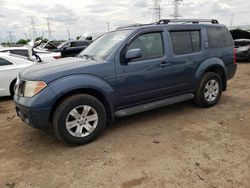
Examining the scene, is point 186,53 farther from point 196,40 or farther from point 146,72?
point 146,72

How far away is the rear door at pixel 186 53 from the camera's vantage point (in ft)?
15.8

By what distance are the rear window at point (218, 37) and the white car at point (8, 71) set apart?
500cm

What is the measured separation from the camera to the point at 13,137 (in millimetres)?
4383

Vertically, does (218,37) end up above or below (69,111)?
above

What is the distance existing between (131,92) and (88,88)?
0.80 metres

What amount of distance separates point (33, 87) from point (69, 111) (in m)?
0.63

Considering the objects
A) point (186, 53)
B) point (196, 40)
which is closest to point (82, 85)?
point (186, 53)

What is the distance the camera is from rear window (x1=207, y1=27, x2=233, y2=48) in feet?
17.7

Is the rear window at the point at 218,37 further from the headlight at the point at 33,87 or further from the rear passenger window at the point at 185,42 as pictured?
the headlight at the point at 33,87

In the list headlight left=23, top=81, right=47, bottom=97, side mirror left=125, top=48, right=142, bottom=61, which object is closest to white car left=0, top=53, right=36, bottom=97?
headlight left=23, top=81, right=47, bottom=97

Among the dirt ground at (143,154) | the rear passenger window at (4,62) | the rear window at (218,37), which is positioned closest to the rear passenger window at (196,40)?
the rear window at (218,37)

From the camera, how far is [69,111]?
12.2ft

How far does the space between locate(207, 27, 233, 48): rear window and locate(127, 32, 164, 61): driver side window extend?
1383 mm

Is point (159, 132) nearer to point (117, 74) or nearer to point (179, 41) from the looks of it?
point (117, 74)
